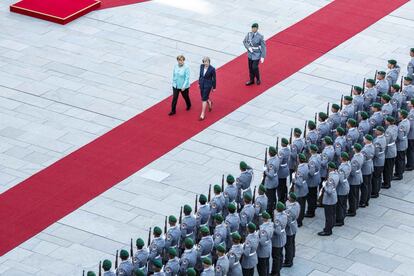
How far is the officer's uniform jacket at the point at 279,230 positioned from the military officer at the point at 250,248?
2.31 feet

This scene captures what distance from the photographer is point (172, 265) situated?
21906 millimetres

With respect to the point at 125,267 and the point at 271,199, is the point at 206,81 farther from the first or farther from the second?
the point at 125,267

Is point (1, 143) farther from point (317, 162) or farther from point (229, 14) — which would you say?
point (229, 14)

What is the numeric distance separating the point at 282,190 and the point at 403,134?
3.08m

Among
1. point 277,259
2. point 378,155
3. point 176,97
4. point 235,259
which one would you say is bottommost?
point 277,259

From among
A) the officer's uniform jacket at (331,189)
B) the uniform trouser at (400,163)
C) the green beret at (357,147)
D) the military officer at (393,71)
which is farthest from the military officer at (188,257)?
the military officer at (393,71)

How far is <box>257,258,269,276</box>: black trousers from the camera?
76.4 ft

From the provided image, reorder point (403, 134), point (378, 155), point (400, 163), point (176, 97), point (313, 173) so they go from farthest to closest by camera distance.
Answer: point (176, 97) < point (400, 163) < point (403, 134) < point (378, 155) < point (313, 173)

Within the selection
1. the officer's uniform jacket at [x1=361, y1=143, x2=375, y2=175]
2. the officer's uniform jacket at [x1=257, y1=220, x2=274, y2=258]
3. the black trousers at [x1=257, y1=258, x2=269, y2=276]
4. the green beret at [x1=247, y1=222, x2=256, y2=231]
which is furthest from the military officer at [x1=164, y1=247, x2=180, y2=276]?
the officer's uniform jacket at [x1=361, y1=143, x2=375, y2=175]

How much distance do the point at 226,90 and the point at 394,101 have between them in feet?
16.8

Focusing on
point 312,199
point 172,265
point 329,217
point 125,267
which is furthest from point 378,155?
point 125,267

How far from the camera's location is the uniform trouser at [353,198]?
25867 millimetres

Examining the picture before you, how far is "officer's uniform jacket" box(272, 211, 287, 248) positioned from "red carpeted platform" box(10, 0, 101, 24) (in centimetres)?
1323

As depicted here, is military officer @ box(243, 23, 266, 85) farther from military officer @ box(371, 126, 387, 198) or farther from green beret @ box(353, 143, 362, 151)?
green beret @ box(353, 143, 362, 151)
